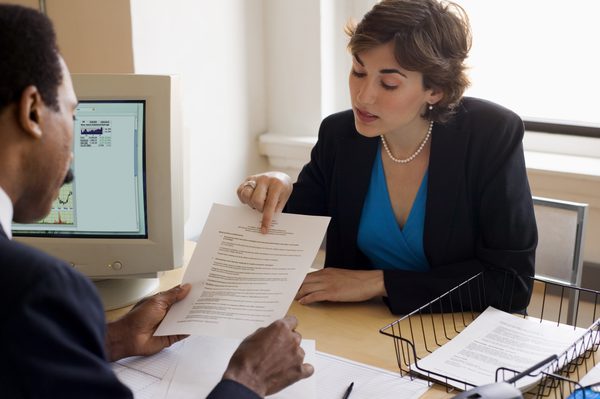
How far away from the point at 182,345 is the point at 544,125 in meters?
1.59

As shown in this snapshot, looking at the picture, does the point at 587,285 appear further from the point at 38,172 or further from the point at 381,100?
the point at 38,172

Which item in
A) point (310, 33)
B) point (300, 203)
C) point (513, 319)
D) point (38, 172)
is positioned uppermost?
point (310, 33)

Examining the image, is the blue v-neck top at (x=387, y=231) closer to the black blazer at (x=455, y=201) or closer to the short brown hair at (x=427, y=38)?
the black blazer at (x=455, y=201)

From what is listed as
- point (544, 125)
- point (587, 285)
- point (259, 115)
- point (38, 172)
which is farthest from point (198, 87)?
point (38, 172)

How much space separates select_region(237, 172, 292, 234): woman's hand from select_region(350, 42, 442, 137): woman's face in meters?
0.25

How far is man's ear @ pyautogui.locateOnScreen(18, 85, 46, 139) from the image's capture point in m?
0.96

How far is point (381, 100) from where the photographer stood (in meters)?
1.83

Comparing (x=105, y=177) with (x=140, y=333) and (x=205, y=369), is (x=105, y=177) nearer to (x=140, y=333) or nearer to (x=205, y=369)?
(x=140, y=333)

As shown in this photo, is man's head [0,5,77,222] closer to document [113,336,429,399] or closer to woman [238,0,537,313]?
document [113,336,429,399]

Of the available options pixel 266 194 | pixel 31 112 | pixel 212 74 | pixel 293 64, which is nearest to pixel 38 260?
pixel 31 112

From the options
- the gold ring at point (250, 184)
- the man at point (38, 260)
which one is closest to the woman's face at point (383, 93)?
the gold ring at point (250, 184)

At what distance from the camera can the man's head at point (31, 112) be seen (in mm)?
945

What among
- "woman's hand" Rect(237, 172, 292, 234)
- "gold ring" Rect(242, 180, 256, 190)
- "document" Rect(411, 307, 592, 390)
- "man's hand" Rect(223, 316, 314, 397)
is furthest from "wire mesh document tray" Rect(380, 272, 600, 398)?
"gold ring" Rect(242, 180, 256, 190)

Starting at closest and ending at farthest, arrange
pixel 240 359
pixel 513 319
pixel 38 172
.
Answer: pixel 38 172 → pixel 240 359 → pixel 513 319
